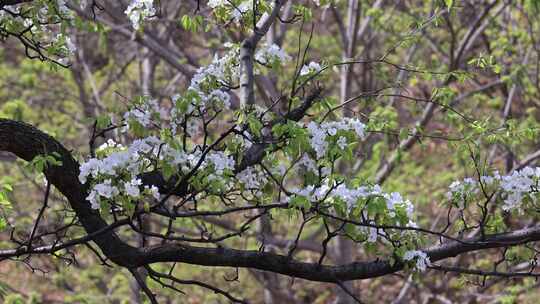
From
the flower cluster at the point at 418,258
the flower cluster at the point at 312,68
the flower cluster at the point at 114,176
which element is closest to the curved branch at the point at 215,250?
the flower cluster at the point at 418,258

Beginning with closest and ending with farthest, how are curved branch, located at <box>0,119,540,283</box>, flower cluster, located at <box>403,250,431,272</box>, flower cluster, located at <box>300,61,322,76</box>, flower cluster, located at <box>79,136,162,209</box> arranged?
flower cluster, located at <box>79,136,162,209</box>
flower cluster, located at <box>403,250,431,272</box>
curved branch, located at <box>0,119,540,283</box>
flower cluster, located at <box>300,61,322,76</box>

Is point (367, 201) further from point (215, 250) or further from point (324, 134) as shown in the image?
point (215, 250)

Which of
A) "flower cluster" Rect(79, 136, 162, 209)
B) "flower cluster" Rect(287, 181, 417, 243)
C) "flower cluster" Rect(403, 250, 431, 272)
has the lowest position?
"flower cluster" Rect(403, 250, 431, 272)

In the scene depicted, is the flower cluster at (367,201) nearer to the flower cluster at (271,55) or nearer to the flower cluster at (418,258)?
the flower cluster at (418,258)

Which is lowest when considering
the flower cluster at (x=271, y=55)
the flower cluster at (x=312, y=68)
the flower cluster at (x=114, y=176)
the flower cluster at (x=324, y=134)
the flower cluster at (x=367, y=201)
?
the flower cluster at (x=367, y=201)

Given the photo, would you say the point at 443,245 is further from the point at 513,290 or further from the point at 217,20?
the point at 513,290

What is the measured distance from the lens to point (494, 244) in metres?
3.12

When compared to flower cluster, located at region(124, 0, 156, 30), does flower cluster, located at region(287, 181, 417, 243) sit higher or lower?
lower

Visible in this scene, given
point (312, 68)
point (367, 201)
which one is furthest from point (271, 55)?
point (367, 201)

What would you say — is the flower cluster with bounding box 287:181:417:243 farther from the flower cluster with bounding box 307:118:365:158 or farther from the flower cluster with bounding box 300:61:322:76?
the flower cluster with bounding box 300:61:322:76

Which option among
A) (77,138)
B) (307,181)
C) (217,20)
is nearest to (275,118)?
(307,181)

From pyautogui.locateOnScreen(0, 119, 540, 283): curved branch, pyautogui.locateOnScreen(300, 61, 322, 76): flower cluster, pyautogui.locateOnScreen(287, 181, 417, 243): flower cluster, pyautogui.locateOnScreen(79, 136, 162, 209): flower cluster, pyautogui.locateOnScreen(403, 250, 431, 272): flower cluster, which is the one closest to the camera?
pyautogui.locateOnScreen(79, 136, 162, 209): flower cluster

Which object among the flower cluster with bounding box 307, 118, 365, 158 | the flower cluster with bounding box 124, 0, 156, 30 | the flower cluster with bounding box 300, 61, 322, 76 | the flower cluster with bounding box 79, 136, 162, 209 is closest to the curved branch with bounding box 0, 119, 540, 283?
the flower cluster with bounding box 79, 136, 162, 209

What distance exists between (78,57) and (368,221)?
7242mm
